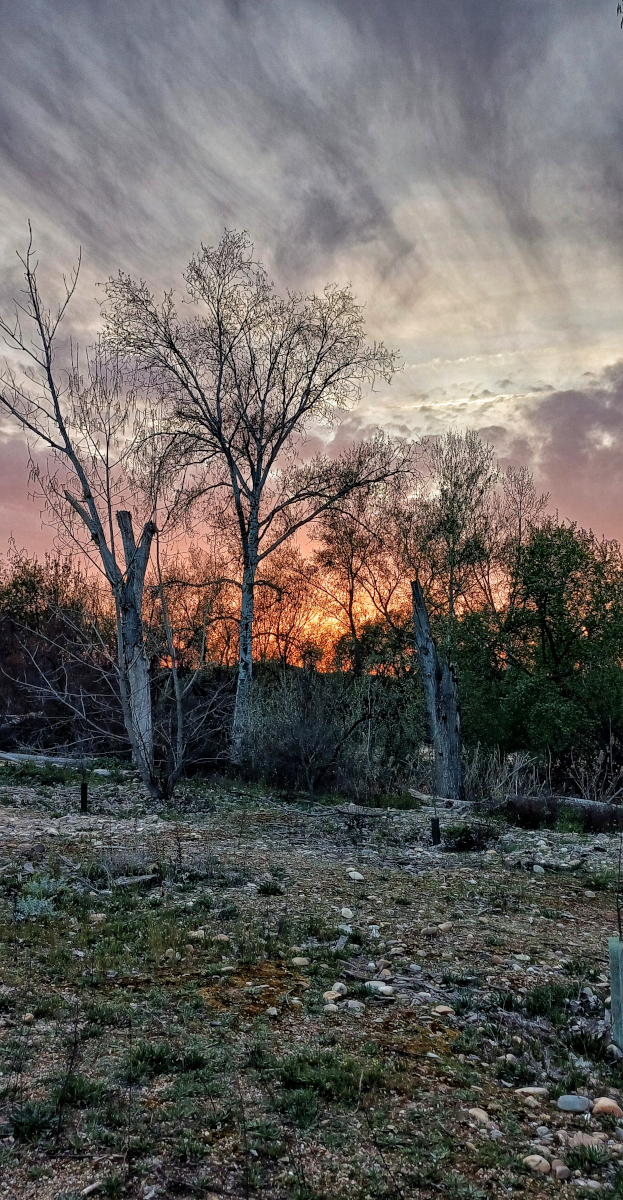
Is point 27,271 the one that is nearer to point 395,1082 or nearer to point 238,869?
point 238,869

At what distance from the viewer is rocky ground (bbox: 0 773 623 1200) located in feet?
9.83

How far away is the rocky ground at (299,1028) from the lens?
300cm

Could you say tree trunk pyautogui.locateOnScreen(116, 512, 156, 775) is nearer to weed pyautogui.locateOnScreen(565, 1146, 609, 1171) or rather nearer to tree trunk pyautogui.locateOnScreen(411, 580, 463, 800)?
tree trunk pyautogui.locateOnScreen(411, 580, 463, 800)

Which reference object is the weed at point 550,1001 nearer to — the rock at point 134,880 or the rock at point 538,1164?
the rock at point 538,1164

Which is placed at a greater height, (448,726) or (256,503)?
(256,503)

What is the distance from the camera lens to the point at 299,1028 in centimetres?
423

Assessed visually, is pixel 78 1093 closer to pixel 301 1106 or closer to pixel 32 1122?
pixel 32 1122

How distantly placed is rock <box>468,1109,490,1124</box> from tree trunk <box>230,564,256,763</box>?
13629 mm

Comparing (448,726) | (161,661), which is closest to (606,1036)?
(448,726)

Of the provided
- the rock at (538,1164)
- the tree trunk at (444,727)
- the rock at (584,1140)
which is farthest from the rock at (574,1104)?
the tree trunk at (444,727)

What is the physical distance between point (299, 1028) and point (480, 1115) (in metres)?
1.20

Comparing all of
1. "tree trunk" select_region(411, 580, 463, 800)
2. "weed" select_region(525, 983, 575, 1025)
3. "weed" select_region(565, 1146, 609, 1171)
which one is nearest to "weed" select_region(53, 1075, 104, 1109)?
"weed" select_region(565, 1146, 609, 1171)

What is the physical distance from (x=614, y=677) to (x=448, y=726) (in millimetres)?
7249

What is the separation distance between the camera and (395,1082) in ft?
11.9
